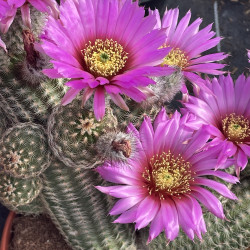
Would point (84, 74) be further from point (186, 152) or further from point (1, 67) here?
point (186, 152)

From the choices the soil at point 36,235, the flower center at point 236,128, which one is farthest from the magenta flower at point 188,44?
the soil at point 36,235

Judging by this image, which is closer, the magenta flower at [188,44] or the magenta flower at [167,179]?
the magenta flower at [167,179]

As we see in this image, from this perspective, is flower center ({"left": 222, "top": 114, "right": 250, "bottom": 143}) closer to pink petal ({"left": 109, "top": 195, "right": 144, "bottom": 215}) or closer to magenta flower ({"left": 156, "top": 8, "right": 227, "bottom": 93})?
magenta flower ({"left": 156, "top": 8, "right": 227, "bottom": 93})

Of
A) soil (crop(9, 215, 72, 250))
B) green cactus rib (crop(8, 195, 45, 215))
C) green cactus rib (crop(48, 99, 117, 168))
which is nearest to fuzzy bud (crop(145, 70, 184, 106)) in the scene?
green cactus rib (crop(48, 99, 117, 168))

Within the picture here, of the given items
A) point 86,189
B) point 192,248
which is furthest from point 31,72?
point 192,248

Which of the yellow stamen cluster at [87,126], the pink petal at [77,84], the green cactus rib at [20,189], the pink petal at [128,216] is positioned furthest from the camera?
the green cactus rib at [20,189]

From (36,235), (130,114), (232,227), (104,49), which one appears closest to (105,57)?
(104,49)

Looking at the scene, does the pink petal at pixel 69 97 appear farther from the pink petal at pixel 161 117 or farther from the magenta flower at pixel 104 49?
the pink petal at pixel 161 117
